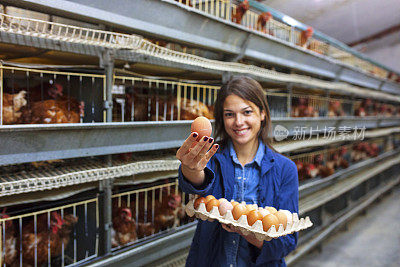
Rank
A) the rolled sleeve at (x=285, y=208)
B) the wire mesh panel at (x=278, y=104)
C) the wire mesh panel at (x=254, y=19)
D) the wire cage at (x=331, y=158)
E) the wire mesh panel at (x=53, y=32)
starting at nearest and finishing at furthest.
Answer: the rolled sleeve at (x=285, y=208) < the wire mesh panel at (x=53, y=32) < the wire mesh panel at (x=254, y=19) < the wire mesh panel at (x=278, y=104) < the wire cage at (x=331, y=158)

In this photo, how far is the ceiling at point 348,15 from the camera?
170 centimetres

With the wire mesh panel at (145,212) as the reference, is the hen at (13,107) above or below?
above

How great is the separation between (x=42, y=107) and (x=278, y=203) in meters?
1.03

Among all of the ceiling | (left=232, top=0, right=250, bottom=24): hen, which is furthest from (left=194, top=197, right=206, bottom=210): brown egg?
(left=232, top=0, right=250, bottom=24): hen

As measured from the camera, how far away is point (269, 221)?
732mm

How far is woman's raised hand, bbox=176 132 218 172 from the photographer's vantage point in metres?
0.62

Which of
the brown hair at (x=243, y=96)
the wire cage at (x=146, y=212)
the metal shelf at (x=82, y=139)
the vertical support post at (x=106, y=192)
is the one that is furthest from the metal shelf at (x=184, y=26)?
the wire cage at (x=146, y=212)

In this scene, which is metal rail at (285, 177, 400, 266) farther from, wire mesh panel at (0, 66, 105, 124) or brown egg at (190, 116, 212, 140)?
brown egg at (190, 116, 212, 140)

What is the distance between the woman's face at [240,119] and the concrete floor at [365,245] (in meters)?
2.25

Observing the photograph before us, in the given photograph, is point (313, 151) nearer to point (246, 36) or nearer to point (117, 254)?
point (246, 36)

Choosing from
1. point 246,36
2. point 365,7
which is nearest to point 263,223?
point 246,36

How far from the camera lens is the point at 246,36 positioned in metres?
1.94

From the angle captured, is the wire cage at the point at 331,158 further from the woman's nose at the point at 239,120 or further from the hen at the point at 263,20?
the woman's nose at the point at 239,120

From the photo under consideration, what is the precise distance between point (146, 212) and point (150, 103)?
2.11ft
